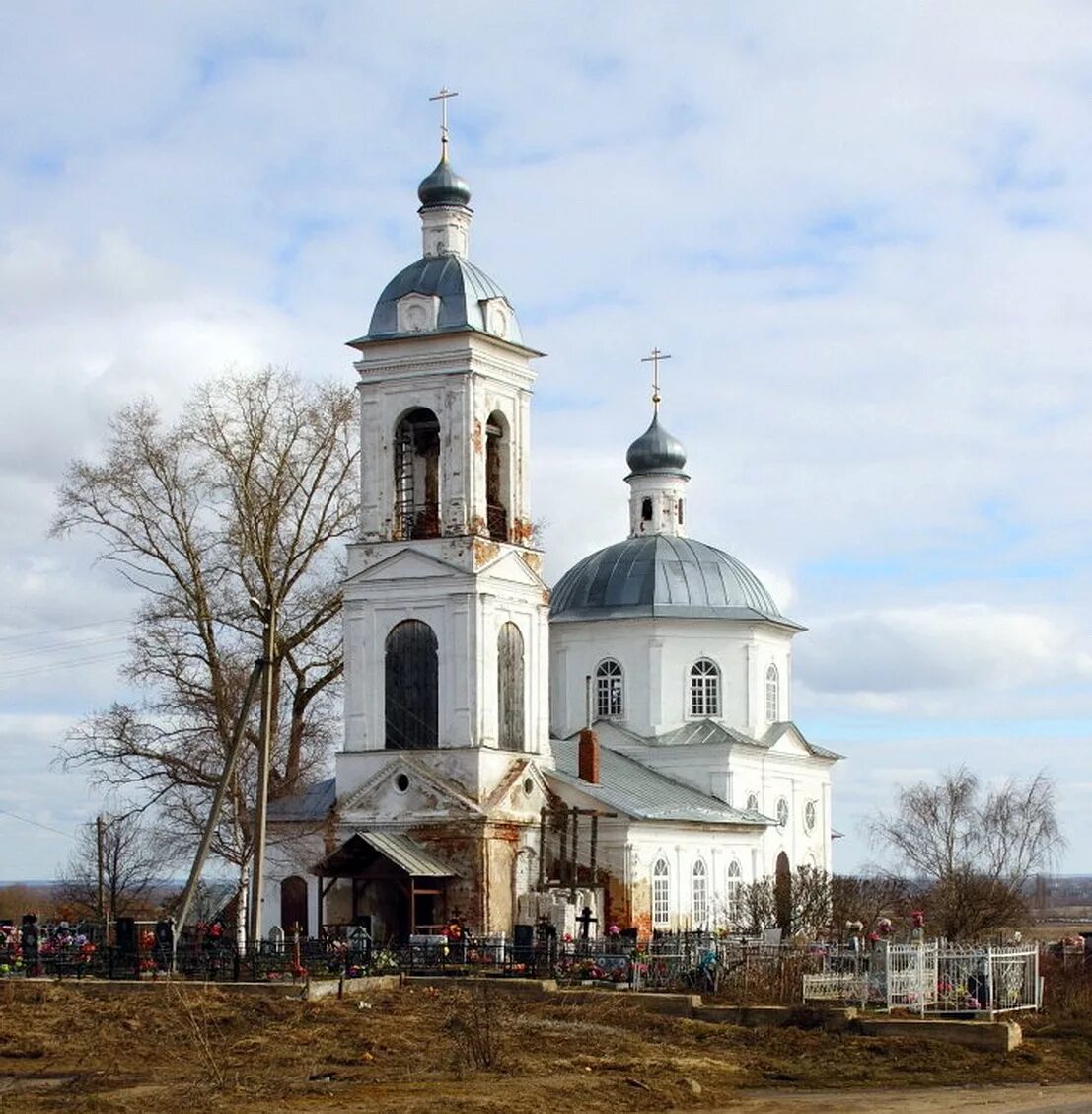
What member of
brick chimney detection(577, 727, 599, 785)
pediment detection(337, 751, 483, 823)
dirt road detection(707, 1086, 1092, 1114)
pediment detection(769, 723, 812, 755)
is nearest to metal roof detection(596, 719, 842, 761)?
pediment detection(769, 723, 812, 755)

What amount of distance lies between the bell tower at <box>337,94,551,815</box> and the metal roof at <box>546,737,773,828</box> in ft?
5.41

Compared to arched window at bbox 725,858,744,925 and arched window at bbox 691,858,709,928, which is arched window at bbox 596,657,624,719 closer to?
arched window at bbox 725,858,744,925

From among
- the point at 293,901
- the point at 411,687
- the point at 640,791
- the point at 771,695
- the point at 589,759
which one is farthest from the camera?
the point at 771,695

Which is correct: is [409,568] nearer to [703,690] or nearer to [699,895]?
[699,895]

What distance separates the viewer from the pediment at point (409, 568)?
158 ft

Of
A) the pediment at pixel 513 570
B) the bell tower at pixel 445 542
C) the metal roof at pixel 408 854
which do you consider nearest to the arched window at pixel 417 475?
the bell tower at pixel 445 542

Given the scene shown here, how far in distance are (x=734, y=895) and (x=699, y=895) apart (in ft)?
3.87

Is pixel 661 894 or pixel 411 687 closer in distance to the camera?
pixel 411 687

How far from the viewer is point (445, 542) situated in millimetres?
48469

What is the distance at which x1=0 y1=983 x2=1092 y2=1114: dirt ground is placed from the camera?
1031 inches

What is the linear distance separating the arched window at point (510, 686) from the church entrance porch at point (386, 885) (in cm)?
344

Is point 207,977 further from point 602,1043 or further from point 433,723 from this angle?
point 433,723

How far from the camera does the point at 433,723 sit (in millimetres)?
48469

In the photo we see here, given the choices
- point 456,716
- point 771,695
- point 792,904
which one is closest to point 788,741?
point 771,695
